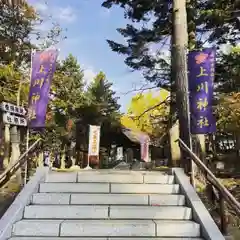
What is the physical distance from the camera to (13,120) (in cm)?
875

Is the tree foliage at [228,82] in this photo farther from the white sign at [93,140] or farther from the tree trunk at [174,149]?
the white sign at [93,140]

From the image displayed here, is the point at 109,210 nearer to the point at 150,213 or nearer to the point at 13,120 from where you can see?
the point at 150,213

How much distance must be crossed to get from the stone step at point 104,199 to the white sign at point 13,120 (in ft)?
9.28

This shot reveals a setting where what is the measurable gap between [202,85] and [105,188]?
3302mm

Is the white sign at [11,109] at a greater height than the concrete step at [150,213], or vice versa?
the white sign at [11,109]

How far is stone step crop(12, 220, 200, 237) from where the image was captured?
17.4 ft

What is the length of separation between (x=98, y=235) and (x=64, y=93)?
1809cm

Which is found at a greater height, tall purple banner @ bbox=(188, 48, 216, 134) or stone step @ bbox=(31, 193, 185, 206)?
tall purple banner @ bbox=(188, 48, 216, 134)

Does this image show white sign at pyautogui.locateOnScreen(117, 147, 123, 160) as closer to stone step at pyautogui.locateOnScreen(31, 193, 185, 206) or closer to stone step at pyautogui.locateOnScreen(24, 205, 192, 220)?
stone step at pyautogui.locateOnScreen(31, 193, 185, 206)

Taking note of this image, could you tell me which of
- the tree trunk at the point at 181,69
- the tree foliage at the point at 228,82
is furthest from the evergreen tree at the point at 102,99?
the tree trunk at the point at 181,69

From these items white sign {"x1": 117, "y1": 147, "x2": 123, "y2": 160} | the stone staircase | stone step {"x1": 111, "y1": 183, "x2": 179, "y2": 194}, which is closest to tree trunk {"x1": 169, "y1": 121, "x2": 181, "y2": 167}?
the stone staircase

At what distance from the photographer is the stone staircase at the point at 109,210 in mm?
5324

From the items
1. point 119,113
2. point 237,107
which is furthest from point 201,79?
point 119,113

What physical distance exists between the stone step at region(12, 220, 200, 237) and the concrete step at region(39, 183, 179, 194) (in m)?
1.14
